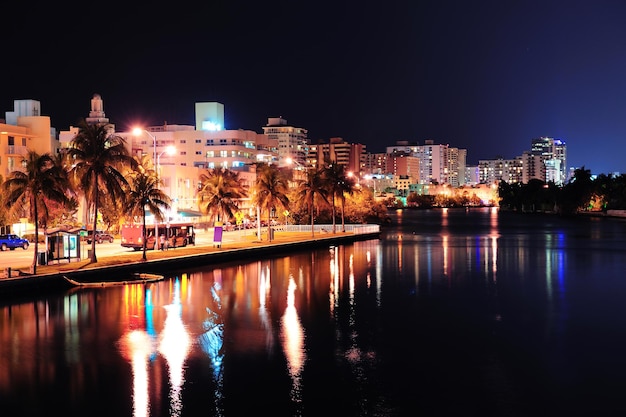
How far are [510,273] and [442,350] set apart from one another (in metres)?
22.1

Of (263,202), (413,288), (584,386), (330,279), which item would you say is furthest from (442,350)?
(263,202)

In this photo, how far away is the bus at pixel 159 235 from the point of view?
48.5m

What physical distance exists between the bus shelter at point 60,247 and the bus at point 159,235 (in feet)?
32.0

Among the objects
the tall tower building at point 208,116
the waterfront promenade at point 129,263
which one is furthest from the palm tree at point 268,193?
the tall tower building at point 208,116

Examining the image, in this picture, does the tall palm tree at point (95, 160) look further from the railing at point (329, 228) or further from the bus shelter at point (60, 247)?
the railing at point (329, 228)

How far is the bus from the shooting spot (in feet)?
159

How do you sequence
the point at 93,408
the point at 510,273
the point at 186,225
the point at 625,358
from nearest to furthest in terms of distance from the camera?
the point at 93,408
the point at 625,358
the point at 510,273
the point at 186,225

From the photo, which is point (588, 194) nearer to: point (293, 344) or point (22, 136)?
point (22, 136)

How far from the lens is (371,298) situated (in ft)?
103

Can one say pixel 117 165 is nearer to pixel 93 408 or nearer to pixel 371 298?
pixel 371 298

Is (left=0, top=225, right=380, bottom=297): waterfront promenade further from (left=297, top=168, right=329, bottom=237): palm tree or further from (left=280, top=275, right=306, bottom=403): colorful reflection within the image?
(left=280, top=275, right=306, bottom=403): colorful reflection

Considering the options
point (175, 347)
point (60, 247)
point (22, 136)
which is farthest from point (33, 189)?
point (22, 136)

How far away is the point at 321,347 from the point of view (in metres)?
20.9

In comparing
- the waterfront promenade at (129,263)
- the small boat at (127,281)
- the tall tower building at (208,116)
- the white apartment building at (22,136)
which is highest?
the tall tower building at (208,116)
